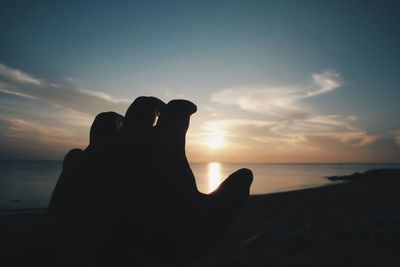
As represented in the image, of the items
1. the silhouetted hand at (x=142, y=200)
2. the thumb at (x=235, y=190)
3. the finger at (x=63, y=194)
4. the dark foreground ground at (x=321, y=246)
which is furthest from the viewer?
the dark foreground ground at (x=321, y=246)

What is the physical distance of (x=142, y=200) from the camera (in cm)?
151

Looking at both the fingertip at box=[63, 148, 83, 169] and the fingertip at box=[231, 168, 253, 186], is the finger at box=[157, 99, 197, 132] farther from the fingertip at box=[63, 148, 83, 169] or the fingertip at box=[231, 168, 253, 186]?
the fingertip at box=[63, 148, 83, 169]

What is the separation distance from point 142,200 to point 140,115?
58 centimetres

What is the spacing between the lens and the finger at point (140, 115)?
1.75 metres

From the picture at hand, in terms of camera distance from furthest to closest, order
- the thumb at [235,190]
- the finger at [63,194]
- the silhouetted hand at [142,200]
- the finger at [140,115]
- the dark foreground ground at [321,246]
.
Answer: the dark foreground ground at [321,246]
the thumb at [235,190]
the finger at [140,115]
the finger at [63,194]
the silhouetted hand at [142,200]

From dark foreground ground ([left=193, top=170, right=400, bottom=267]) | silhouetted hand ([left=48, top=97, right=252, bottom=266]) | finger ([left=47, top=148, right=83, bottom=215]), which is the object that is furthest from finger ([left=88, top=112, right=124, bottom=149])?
dark foreground ground ([left=193, top=170, right=400, bottom=267])

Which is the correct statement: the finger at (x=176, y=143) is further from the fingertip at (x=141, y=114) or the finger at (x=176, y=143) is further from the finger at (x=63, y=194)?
the finger at (x=63, y=194)

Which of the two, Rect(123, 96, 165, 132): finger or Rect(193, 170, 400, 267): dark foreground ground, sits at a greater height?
Rect(123, 96, 165, 132): finger

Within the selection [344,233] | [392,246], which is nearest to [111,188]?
[392,246]

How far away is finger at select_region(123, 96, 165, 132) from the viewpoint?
175 centimetres

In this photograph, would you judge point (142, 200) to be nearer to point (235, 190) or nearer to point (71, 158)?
point (235, 190)

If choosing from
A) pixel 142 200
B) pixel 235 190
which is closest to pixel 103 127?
pixel 142 200

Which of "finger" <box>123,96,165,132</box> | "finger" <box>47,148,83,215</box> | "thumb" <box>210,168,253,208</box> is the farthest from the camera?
"thumb" <box>210,168,253,208</box>

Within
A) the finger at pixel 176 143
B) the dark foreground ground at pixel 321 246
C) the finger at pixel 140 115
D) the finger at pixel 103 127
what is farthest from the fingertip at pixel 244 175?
the dark foreground ground at pixel 321 246
